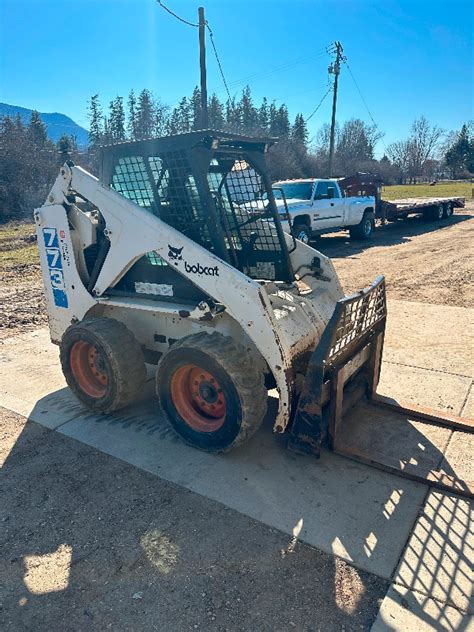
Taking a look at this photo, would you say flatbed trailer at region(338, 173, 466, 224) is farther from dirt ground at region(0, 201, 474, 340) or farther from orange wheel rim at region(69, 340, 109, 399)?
orange wheel rim at region(69, 340, 109, 399)

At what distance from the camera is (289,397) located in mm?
3588

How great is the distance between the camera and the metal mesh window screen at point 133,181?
4297mm

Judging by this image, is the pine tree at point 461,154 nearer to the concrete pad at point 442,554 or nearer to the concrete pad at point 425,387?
the concrete pad at point 425,387

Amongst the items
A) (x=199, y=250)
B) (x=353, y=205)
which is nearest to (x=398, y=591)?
(x=199, y=250)

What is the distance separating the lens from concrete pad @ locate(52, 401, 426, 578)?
3.01 meters

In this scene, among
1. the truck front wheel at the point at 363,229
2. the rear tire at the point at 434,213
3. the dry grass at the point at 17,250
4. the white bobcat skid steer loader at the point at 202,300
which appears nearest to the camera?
the white bobcat skid steer loader at the point at 202,300

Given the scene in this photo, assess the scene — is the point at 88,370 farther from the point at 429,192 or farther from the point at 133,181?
the point at 429,192

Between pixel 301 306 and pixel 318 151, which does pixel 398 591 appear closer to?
pixel 301 306

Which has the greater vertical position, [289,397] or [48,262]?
[48,262]

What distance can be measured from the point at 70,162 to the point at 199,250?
178 centimetres

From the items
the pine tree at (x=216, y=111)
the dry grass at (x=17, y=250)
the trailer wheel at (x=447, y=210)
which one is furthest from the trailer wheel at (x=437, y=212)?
the pine tree at (x=216, y=111)

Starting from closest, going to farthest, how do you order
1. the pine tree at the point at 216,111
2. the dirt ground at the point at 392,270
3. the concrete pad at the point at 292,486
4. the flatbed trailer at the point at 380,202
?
the concrete pad at the point at 292,486 → the dirt ground at the point at 392,270 → the flatbed trailer at the point at 380,202 → the pine tree at the point at 216,111

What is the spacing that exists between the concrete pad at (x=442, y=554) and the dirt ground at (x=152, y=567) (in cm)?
24

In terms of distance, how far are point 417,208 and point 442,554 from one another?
736 inches
